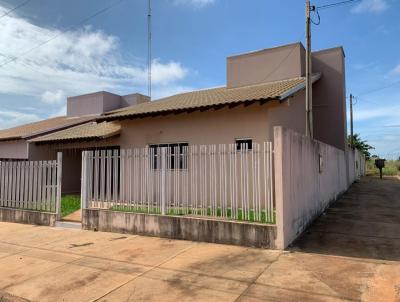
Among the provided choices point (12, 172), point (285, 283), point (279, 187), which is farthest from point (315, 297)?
point (12, 172)

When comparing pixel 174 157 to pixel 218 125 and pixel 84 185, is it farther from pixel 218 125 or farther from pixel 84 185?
pixel 218 125

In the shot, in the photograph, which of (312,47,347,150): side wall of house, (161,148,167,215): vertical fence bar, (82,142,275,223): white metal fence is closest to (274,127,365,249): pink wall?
(82,142,275,223): white metal fence

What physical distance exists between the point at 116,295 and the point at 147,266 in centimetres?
119

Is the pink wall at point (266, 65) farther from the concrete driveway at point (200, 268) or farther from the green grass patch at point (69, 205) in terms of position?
the green grass patch at point (69, 205)

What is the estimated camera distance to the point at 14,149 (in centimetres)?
1612

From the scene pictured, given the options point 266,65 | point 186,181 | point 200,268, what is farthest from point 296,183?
point 266,65

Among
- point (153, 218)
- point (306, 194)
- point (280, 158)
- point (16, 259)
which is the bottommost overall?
point (16, 259)

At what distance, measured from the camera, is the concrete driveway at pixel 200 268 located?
4.48 meters

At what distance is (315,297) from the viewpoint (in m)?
4.21

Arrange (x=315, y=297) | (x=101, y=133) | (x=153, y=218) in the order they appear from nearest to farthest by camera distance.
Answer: (x=315, y=297)
(x=153, y=218)
(x=101, y=133)

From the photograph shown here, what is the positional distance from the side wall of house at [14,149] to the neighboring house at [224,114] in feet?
0.15

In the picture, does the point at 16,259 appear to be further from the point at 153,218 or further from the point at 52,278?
the point at 153,218

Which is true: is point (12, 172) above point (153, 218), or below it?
above

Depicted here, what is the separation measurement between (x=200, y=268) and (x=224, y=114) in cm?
606
